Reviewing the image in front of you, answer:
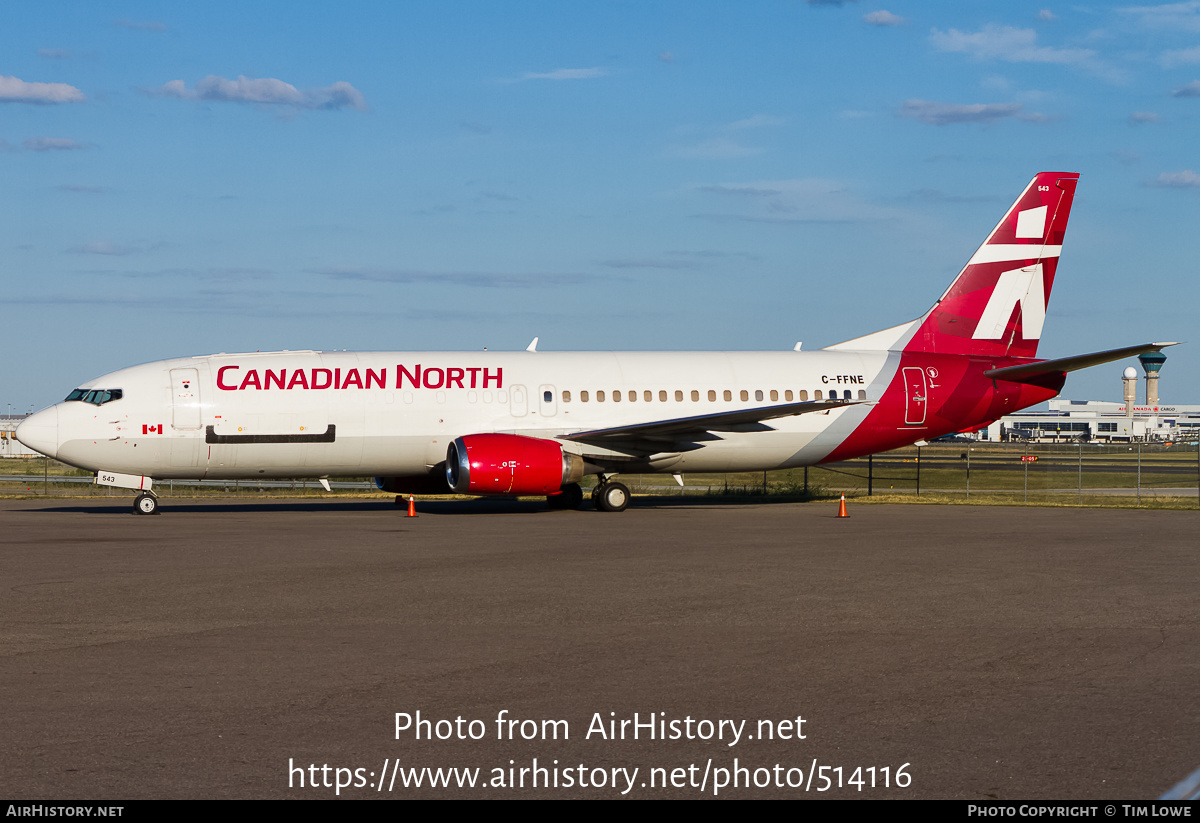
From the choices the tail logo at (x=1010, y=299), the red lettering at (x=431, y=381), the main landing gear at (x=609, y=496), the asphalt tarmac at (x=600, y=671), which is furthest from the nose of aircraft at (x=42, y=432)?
the tail logo at (x=1010, y=299)

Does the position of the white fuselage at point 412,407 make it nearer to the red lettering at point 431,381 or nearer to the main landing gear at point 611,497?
the red lettering at point 431,381

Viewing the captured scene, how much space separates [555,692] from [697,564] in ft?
26.5

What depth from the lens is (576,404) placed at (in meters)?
27.8

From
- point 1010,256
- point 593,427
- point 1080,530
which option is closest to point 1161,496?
point 1010,256

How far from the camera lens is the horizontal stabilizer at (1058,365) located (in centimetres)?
2577

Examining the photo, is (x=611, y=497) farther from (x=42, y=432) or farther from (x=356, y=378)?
(x=42, y=432)

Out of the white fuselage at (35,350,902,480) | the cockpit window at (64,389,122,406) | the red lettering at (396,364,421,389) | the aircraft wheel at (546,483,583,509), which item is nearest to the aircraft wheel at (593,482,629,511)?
the white fuselage at (35,350,902,480)

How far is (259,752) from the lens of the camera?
6.40 m

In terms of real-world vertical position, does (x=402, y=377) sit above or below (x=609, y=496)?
above

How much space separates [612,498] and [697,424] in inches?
108

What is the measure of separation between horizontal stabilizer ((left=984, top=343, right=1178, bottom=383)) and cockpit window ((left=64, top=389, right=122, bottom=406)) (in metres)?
20.5

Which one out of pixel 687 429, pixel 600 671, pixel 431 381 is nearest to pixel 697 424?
pixel 687 429

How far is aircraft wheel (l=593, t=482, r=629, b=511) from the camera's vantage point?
2730cm

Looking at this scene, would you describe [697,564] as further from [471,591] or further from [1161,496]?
[1161,496]
